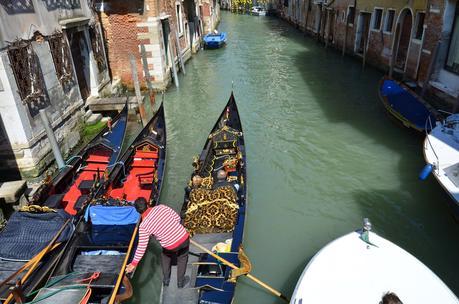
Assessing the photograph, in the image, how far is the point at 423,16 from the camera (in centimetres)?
893

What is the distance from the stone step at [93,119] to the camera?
7.12m

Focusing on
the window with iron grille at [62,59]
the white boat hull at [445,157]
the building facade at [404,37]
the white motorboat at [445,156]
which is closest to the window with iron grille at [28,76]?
the window with iron grille at [62,59]

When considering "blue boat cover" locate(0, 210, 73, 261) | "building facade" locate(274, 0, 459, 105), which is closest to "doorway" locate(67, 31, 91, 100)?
"blue boat cover" locate(0, 210, 73, 261)

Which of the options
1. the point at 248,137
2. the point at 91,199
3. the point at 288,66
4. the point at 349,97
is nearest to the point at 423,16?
the point at 349,97

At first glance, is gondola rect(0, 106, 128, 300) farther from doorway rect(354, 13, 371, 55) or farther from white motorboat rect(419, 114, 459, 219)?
doorway rect(354, 13, 371, 55)

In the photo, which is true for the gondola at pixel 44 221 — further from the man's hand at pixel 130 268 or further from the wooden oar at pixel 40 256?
the man's hand at pixel 130 268

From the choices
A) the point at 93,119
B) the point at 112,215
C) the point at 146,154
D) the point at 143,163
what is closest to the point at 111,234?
the point at 112,215

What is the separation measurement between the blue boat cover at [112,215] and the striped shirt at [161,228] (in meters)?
0.70

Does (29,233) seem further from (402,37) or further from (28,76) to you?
(402,37)

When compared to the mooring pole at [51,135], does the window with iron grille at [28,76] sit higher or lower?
higher

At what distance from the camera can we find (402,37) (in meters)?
10.1

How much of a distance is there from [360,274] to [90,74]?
7.25 meters

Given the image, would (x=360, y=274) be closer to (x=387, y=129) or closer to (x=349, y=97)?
(x=387, y=129)

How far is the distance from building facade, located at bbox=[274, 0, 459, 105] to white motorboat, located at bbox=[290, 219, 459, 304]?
491 cm
